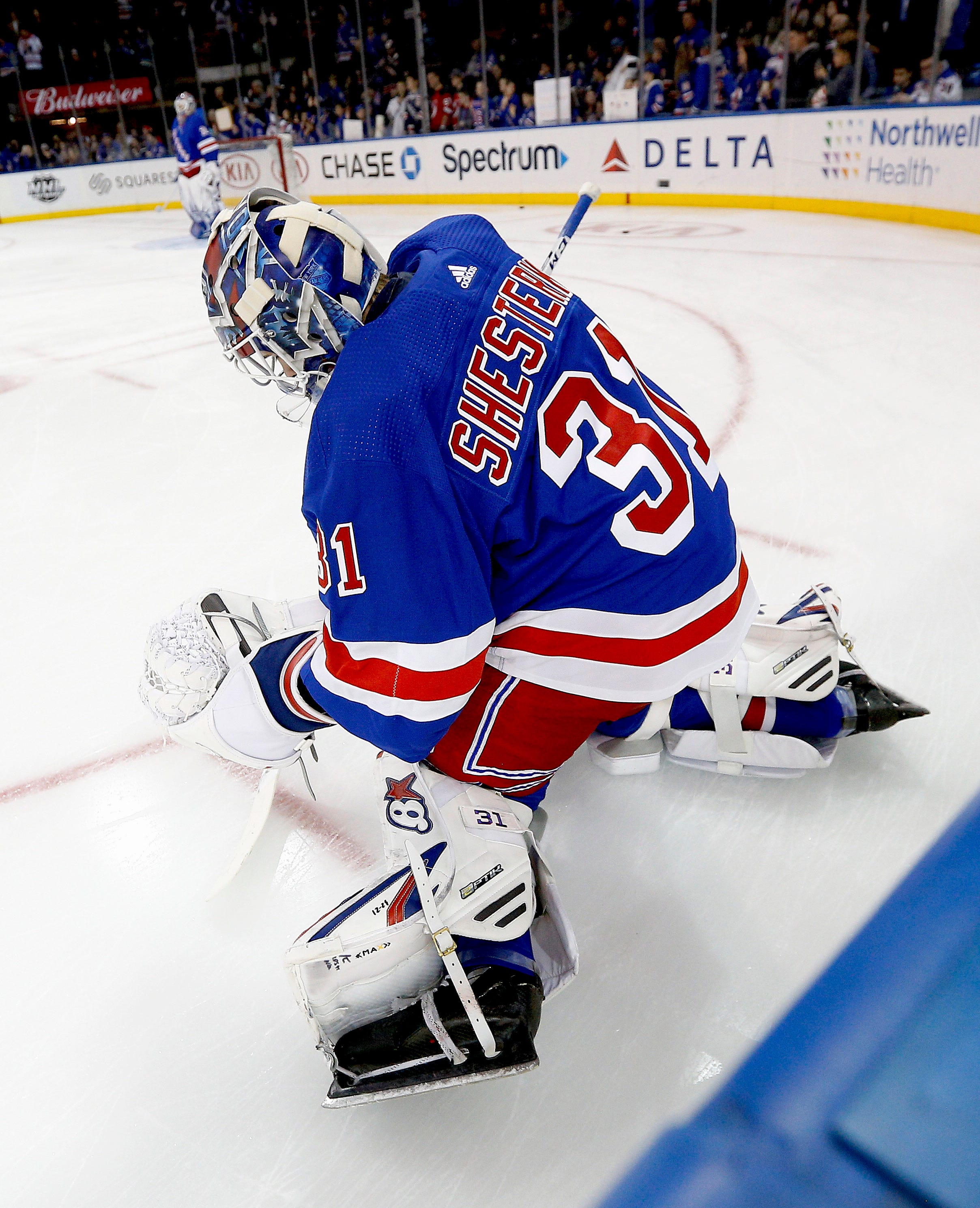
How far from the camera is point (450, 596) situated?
1.05 m

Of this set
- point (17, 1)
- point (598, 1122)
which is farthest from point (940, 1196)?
point (17, 1)

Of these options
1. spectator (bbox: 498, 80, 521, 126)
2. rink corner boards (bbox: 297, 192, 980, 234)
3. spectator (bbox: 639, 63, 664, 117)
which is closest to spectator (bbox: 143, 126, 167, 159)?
rink corner boards (bbox: 297, 192, 980, 234)

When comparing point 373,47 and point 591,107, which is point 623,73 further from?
point 373,47

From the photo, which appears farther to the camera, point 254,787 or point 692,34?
point 692,34

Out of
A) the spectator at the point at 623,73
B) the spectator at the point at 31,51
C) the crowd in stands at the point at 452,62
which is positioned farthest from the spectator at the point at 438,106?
the spectator at the point at 31,51

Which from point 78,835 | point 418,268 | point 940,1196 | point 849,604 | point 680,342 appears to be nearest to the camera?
point 940,1196

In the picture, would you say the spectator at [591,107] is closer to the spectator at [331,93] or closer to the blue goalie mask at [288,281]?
the spectator at [331,93]

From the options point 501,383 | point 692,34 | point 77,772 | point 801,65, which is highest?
point 692,34

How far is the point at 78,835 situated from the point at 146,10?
1644 centimetres

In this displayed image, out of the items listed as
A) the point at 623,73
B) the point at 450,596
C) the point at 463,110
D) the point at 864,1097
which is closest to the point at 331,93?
the point at 463,110

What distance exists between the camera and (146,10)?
564 inches

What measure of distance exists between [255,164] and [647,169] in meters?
4.65

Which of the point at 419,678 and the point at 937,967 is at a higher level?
the point at 937,967

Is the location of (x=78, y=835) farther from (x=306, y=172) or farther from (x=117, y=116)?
(x=117, y=116)
